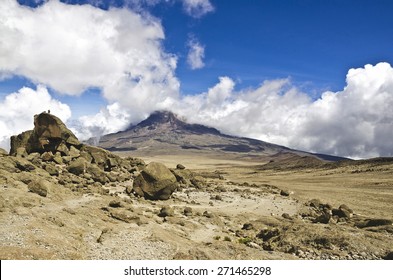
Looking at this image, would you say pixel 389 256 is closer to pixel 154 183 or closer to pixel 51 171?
pixel 154 183

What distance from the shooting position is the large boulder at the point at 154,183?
1676 inches

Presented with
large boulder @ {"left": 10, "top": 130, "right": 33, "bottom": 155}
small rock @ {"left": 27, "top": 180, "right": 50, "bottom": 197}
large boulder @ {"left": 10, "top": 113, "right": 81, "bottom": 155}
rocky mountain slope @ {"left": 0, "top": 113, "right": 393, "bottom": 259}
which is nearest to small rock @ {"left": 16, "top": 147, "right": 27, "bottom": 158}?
large boulder @ {"left": 10, "top": 113, "right": 81, "bottom": 155}

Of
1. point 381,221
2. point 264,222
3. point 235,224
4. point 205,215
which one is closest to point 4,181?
point 205,215

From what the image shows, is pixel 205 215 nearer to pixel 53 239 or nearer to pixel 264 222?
pixel 264 222

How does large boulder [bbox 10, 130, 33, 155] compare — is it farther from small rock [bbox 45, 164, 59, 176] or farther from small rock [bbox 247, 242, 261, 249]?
small rock [bbox 247, 242, 261, 249]

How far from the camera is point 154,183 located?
42.7 m

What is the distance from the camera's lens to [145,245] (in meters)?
19.9

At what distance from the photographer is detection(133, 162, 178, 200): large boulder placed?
1676 inches

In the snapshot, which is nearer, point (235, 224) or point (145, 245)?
point (145, 245)

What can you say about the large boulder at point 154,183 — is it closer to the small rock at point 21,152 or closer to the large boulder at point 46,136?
the large boulder at point 46,136

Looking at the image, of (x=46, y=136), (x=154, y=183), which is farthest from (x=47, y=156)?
(x=154, y=183)

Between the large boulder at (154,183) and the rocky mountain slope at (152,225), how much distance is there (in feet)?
0.42

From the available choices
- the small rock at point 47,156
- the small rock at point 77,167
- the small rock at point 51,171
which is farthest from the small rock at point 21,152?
the small rock at point 51,171

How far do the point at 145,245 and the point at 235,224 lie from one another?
14764 millimetres
